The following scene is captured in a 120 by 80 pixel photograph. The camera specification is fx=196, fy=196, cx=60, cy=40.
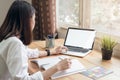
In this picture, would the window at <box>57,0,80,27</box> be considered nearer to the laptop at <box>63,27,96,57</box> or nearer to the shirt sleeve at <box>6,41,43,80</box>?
the laptop at <box>63,27,96,57</box>

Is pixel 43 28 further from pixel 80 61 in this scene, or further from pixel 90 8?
pixel 80 61

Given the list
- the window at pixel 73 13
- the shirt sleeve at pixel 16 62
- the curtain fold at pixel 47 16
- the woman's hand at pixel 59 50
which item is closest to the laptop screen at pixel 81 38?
the woman's hand at pixel 59 50

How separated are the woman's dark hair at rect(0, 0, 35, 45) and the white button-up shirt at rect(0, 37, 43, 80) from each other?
0.19 feet

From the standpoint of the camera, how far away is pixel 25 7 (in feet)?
4.03

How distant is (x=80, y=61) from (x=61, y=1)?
131 cm

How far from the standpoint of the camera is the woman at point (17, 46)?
43.7 inches

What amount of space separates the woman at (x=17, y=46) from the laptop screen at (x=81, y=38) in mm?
550

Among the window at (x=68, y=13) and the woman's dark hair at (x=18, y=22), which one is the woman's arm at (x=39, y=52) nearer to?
the woman's dark hair at (x=18, y=22)

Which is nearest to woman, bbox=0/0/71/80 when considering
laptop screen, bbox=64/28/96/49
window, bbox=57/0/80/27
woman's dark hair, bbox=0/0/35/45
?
woman's dark hair, bbox=0/0/35/45

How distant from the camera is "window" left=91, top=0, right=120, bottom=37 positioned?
1831mm

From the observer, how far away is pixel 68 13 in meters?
2.57

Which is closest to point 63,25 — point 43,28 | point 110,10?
point 43,28

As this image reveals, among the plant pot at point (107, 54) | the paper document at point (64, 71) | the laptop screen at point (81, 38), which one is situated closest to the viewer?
the paper document at point (64, 71)

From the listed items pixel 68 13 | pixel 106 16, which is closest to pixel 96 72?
pixel 106 16
